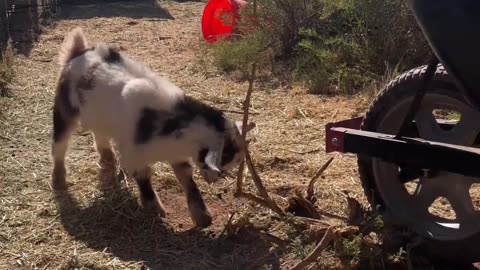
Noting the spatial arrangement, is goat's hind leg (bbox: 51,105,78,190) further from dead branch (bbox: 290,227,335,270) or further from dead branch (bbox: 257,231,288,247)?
dead branch (bbox: 290,227,335,270)

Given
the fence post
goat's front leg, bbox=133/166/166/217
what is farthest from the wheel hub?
the fence post

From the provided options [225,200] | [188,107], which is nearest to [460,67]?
[188,107]

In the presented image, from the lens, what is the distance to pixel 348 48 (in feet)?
26.4

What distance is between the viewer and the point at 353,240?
3.82m

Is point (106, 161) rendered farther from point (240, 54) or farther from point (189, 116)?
point (240, 54)

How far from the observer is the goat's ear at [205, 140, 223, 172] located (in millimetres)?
4196

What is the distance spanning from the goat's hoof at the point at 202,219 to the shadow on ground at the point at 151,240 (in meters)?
0.08

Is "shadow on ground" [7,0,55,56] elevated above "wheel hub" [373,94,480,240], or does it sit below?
below

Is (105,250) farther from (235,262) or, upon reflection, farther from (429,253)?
(429,253)

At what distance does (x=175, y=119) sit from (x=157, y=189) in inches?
33.2

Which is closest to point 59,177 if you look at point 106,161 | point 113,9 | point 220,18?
point 106,161

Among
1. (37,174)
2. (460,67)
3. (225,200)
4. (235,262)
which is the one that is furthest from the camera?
(37,174)

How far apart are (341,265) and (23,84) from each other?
4.99m

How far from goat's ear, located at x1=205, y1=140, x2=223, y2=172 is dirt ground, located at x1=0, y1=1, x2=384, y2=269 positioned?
444mm
